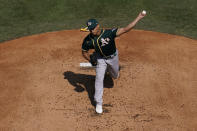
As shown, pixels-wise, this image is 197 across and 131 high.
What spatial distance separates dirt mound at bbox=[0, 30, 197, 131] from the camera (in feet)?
21.4

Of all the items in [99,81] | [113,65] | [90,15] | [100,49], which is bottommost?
[90,15]

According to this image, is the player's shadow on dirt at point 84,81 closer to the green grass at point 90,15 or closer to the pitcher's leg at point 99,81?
the pitcher's leg at point 99,81

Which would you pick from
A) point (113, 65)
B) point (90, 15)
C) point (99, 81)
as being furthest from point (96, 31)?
point (90, 15)

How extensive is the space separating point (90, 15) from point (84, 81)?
4596 millimetres

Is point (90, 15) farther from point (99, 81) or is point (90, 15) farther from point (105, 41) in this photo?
point (99, 81)

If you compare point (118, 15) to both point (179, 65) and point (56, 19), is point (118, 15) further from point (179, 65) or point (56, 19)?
point (179, 65)

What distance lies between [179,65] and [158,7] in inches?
182

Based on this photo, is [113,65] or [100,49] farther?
[113,65]

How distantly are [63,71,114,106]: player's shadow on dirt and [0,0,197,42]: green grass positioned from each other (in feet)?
10.6

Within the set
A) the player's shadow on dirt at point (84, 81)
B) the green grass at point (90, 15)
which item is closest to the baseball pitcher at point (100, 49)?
the player's shadow on dirt at point (84, 81)

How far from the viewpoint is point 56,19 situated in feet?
37.9

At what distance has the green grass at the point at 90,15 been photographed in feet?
35.3

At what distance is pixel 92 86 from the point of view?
7.79 m

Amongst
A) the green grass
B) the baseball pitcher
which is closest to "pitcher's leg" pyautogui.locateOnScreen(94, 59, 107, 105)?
the baseball pitcher
